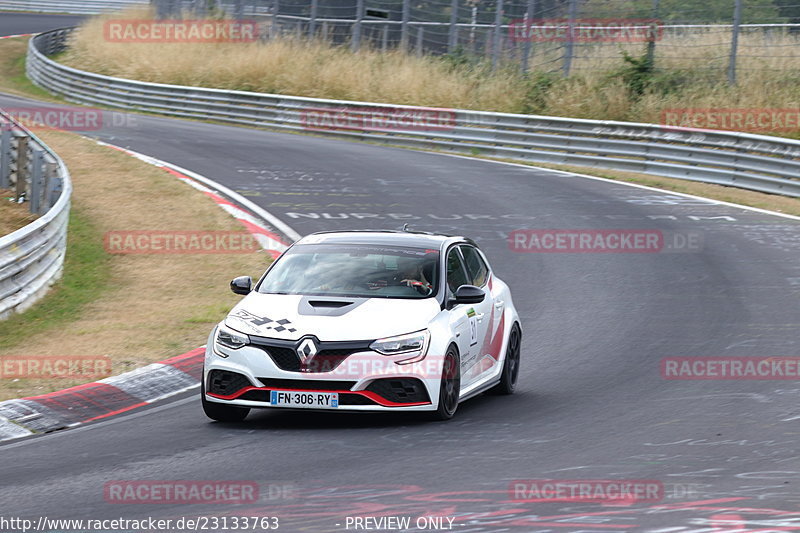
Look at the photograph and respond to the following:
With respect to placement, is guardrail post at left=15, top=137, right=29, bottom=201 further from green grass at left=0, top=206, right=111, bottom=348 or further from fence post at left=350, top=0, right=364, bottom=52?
fence post at left=350, top=0, right=364, bottom=52

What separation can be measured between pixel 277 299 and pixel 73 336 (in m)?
4.13

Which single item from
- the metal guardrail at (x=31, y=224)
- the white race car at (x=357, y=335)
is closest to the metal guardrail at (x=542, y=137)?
the metal guardrail at (x=31, y=224)

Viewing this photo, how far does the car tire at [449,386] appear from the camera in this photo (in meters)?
9.29

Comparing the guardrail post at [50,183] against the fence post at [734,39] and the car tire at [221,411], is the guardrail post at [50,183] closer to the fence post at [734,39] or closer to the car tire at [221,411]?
the car tire at [221,411]

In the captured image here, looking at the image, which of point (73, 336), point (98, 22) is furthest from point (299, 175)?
point (98, 22)

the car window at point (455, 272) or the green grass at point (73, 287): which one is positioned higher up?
the car window at point (455, 272)

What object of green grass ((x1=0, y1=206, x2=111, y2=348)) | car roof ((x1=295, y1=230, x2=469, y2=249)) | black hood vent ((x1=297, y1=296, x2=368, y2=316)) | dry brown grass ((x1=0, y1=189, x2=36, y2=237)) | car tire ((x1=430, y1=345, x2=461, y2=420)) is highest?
car roof ((x1=295, y1=230, x2=469, y2=249))

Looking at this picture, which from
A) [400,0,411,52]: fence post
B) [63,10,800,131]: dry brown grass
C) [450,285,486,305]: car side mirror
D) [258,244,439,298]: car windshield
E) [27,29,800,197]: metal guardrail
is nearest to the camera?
[450,285,486,305]: car side mirror

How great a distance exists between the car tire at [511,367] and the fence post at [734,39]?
64.7ft

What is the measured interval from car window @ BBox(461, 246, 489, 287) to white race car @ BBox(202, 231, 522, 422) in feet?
0.81

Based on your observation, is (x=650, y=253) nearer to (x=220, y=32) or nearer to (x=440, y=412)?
(x=440, y=412)

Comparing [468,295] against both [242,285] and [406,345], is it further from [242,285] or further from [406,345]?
[242,285]

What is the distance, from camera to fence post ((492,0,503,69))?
3403 cm

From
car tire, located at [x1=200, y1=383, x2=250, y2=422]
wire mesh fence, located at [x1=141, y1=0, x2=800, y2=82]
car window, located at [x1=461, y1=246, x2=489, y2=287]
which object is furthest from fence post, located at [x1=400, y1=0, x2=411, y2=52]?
car tire, located at [x1=200, y1=383, x2=250, y2=422]
